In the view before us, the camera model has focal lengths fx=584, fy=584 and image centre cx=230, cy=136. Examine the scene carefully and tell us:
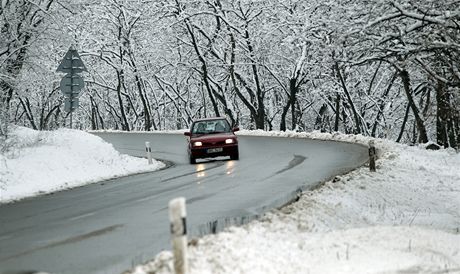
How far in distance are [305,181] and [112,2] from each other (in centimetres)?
4072

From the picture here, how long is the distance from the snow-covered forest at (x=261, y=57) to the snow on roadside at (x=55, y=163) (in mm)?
1404

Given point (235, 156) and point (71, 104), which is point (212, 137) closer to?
point (235, 156)

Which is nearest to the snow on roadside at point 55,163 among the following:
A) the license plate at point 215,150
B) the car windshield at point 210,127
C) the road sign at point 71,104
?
the road sign at point 71,104

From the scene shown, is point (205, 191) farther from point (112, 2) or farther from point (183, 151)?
point (112, 2)

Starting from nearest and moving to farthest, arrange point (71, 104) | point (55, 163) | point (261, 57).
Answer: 1. point (55, 163)
2. point (71, 104)
3. point (261, 57)

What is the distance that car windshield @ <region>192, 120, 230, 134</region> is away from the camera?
22.6m

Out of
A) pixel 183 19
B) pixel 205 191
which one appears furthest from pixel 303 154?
pixel 183 19

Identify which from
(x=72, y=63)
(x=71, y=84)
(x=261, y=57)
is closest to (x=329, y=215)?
(x=71, y=84)

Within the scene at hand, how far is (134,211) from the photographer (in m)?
11.1

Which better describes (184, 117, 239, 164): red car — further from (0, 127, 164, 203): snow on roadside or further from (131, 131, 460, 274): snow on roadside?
(131, 131, 460, 274): snow on roadside

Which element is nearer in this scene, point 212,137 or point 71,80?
point 71,80

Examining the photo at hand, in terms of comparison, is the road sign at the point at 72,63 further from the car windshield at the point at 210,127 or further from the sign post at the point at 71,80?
the car windshield at the point at 210,127

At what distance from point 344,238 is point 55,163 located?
37.3ft

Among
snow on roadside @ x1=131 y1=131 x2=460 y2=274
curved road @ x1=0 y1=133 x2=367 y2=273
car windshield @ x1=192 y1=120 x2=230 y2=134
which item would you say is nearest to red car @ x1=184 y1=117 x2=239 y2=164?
car windshield @ x1=192 y1=120 x2=230 y2=134
